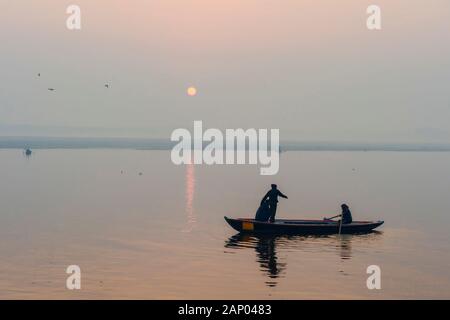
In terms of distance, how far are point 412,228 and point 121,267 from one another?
24.1 m

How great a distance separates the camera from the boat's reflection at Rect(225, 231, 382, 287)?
1364 inches

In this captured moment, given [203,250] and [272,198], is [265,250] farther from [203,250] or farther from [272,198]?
[272,198]

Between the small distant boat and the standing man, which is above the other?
the standing man

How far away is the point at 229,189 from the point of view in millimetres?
84312

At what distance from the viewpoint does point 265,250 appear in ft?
123

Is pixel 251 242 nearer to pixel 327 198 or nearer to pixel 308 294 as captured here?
pixel 308 294

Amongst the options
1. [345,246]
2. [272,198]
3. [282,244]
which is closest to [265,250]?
[282,244]

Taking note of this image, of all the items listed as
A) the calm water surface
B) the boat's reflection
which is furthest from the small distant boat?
the calm water surface

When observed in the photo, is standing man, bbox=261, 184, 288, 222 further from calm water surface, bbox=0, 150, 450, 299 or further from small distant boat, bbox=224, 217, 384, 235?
calm water surface, bbox=0, 150, 450, 299

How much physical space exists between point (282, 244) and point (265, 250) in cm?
198

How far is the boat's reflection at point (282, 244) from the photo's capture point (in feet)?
114
